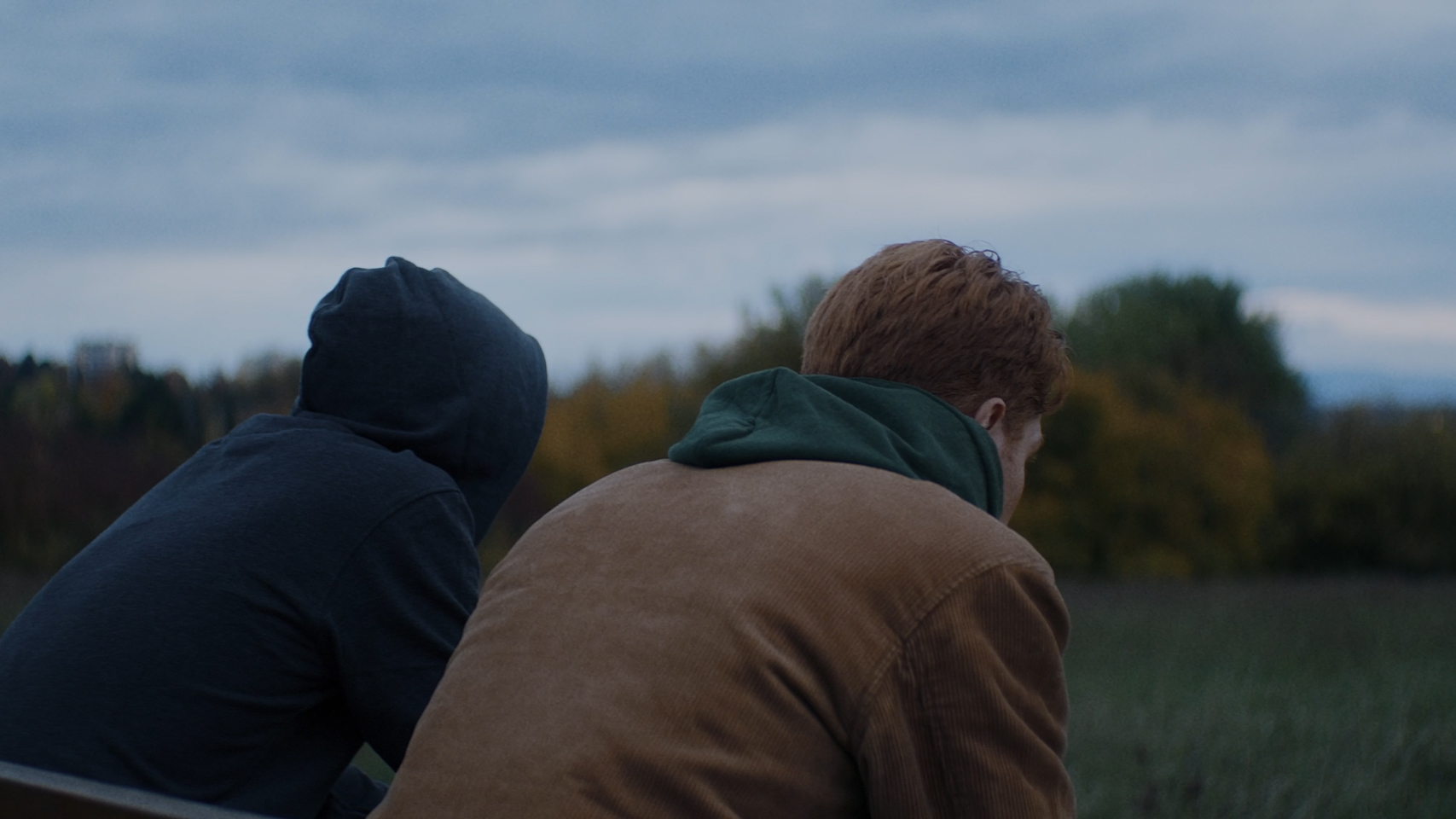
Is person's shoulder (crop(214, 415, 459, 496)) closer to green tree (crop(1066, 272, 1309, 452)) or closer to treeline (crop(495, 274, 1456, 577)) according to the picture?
treeline (crop(495, 274, 1456, 577))

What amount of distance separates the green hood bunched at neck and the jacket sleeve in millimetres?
244

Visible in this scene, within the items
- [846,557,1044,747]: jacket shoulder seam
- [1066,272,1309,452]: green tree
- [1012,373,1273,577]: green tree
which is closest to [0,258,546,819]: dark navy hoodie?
[846,557,1044,747]: jacket shoulder seam

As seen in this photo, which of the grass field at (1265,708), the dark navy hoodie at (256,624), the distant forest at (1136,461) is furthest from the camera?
the distant forest at (1136,461)

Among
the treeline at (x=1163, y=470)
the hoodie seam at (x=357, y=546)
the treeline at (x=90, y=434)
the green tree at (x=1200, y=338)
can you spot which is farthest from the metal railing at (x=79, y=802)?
the green tree at (x=1200, y=338)

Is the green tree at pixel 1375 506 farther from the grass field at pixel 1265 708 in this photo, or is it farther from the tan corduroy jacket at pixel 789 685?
the tan corduroy jacket at pixel 789 685

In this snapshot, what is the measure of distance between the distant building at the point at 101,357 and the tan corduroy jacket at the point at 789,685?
427 inches

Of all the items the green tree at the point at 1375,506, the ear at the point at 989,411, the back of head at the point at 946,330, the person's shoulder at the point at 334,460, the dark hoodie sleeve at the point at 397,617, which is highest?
the back of head at the point at 946,330

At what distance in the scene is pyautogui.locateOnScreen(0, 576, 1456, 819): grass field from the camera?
419 centimetres

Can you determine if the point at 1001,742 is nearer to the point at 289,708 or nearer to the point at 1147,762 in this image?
the point at 289,708

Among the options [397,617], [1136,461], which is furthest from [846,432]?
[1136,461]

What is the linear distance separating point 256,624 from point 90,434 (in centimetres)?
1048

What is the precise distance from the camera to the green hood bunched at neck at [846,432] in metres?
1.63

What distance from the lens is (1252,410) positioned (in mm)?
23406

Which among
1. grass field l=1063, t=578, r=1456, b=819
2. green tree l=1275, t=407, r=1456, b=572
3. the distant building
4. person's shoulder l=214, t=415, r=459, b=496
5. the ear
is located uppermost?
the ear
